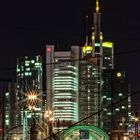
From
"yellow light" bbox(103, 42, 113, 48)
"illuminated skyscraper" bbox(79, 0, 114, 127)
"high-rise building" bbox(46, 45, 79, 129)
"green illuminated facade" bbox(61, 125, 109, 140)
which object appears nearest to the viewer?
"green illuminated facade" bbox(61, 125, 109, 140)

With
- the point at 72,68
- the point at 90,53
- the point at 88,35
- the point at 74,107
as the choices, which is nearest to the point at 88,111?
the point at 74,107

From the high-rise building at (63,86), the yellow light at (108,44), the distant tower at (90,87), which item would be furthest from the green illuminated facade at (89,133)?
the yellow light at (108,44)

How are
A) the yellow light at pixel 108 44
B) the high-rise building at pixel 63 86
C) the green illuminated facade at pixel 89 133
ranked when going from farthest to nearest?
the yellow light at pixel 108 44, the high-rise building at pixel 63 86, the green illuminated facade at pixel 89 133

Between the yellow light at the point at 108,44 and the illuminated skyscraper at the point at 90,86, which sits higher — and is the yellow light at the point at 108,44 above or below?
above

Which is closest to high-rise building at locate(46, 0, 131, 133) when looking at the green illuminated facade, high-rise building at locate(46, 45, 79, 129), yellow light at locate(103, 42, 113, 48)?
high-rise building at locate(46, 45, 79, 129)

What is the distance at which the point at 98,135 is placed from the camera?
48.1m

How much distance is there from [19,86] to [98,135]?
261 feet

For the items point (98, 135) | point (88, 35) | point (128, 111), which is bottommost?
point (98, 135)

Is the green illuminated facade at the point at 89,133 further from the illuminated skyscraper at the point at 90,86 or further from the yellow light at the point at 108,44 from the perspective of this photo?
the yellow light at the point at 108,44

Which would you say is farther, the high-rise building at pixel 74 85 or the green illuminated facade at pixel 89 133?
the high-rise building at pixel 74 85

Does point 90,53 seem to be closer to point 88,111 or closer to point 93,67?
point 93,67

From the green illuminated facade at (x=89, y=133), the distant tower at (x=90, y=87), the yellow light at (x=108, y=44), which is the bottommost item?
the green illuminated facade at (x=89, y=133)

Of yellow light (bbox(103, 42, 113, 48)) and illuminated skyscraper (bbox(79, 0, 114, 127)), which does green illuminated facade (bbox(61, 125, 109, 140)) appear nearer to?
illuminated skyscraper (bbox(79, 0, 114, 127))

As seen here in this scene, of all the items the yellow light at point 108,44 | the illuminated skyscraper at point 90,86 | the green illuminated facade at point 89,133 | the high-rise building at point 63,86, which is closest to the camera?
the green illuminated facade at point 89,133
